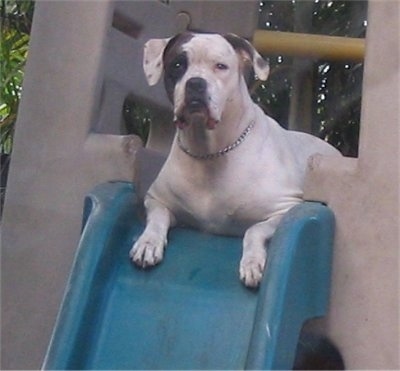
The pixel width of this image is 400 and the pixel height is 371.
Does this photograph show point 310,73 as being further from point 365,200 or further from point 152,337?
point 152,337

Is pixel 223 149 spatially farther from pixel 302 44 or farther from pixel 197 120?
pixel 302 44

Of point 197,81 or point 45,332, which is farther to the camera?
point 45,332

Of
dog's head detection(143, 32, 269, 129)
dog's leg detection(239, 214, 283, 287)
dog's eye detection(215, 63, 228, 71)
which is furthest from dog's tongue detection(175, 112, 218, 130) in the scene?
dog's leg detection(239, 214, 283, 287)

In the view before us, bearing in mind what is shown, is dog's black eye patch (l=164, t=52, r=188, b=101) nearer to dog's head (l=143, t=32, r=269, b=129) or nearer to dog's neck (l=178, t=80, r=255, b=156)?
dog's head (l=143, t=32, r=269, b=129)

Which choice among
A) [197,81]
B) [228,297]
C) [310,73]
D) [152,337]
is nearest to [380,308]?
[228,297]

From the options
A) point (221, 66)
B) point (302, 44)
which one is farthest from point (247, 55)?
point (302, 44)

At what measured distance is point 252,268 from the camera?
2.08m

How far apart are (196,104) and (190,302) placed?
1.32ft

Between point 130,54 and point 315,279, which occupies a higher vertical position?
point 130,54

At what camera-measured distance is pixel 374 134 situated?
7.06ft

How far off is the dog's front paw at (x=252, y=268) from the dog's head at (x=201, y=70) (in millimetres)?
307

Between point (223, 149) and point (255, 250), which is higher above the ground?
point (223, 149)

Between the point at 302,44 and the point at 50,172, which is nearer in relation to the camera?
the point at 50,172

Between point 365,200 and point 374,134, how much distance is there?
5.3 inches
